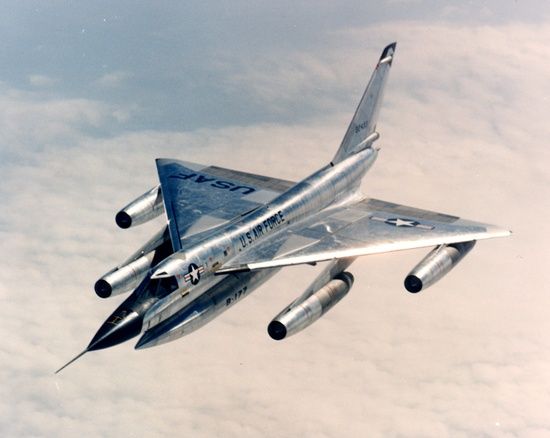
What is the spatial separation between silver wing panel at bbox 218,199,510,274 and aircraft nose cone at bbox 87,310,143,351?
4.08 metres

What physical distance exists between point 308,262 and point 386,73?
12704mm

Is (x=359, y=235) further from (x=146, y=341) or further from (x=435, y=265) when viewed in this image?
(x=146, y=341)

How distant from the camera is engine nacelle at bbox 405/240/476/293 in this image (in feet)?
91.4

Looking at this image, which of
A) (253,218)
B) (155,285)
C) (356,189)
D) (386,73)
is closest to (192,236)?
(253,218)

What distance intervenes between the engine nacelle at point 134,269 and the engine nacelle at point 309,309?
5.85m

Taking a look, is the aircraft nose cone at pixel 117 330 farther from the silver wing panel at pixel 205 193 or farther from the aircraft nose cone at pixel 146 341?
the silver wing panel at pixel 205 193

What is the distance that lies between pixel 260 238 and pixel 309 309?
14.1 ft

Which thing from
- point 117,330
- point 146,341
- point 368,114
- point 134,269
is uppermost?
point 368,114

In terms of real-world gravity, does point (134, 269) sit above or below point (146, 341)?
above

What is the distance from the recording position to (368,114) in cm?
3609

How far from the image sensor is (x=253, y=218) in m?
30.3

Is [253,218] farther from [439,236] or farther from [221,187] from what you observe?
[439,236]

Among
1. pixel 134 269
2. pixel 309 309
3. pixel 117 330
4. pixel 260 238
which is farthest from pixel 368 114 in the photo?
pixel 117 330

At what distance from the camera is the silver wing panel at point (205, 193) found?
3122 centimetres
